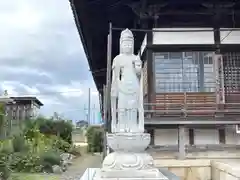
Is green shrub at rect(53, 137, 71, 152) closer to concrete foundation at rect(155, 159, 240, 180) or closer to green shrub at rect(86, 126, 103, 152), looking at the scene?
green shrub at rect(86, 126, 103, 152)

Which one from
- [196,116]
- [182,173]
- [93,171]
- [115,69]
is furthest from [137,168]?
[196,116]

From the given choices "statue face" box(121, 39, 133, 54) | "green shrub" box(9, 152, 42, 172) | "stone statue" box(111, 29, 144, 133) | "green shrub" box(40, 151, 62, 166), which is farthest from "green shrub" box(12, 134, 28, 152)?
"statue face" box(121, 39, 133, 54)

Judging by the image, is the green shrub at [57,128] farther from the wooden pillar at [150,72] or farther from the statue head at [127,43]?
the statue head at [127,43]

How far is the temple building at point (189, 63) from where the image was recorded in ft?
33.7

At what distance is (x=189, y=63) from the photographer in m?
10.6

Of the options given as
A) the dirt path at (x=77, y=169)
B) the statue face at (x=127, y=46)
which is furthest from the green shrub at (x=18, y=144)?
the statue face at (x=127, y=46)

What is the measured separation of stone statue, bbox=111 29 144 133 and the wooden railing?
411 cm

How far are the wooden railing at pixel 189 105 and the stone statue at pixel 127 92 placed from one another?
4.11m

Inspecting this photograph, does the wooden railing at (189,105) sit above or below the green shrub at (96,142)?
above

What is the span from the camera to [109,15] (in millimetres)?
11547

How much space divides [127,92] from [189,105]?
4.77 meters

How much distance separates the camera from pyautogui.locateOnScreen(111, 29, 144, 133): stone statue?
5.77m

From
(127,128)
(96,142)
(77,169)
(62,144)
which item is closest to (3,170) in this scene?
(127,128)

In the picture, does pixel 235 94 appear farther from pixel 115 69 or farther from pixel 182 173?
pixel 115 69
